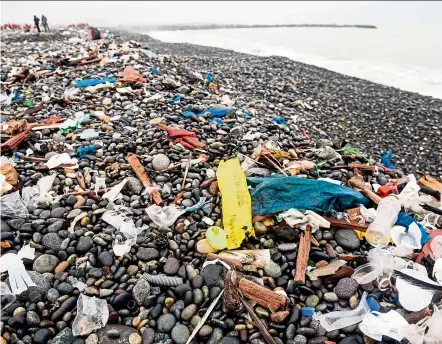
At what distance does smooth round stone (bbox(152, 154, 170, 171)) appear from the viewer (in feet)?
16.4

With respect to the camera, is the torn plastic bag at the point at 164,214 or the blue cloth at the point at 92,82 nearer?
the torn plastic bag at the point at 164,214

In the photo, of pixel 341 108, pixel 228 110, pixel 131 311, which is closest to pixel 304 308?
pixel 131 311

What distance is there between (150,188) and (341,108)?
28.8 feet

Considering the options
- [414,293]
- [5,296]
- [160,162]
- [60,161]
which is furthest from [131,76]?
[414,293]

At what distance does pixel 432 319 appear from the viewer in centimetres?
303

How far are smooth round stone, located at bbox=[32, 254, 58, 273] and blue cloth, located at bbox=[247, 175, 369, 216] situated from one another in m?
2.54

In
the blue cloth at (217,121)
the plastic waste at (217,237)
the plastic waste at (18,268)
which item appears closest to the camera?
the plastic waste at (18,268)

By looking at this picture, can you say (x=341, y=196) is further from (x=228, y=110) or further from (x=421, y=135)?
(x=421, y=135)

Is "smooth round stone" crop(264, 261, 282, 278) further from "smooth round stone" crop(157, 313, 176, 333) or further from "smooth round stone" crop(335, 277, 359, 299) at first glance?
"smooth round stone" crop(157, 313, 176, 333)

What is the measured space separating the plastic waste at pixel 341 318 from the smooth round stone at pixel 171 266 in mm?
1587

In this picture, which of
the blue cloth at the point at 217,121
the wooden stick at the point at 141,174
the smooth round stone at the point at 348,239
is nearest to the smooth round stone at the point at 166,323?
the wooden stick at the point at 141,174

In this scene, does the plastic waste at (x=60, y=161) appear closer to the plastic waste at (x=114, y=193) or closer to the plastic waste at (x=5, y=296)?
the plastic waste at (x=114, y=193)

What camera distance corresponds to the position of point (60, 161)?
16.8ft

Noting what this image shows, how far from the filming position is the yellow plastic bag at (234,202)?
12.9 ft
